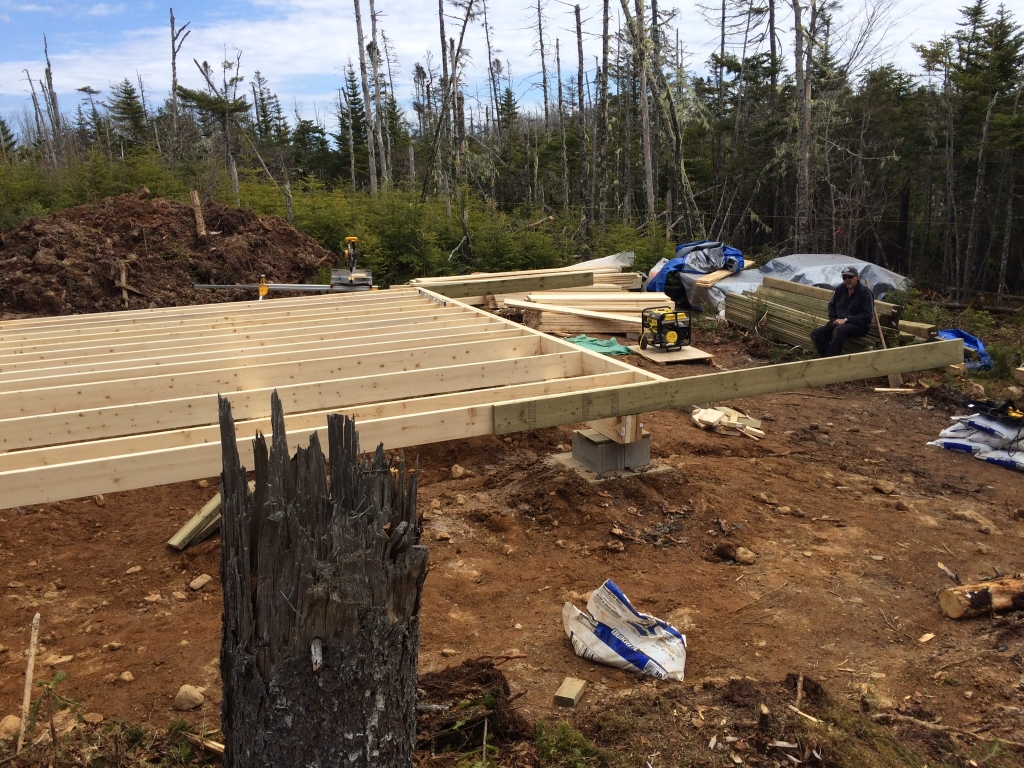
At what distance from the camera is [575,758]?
2.70m

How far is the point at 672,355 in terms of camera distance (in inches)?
405

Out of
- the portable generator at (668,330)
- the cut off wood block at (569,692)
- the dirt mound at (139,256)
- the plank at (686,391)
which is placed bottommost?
the cut off wood block at (569,692)

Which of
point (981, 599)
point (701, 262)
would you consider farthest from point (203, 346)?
point (701, 262)

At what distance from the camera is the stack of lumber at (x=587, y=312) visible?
458 inches

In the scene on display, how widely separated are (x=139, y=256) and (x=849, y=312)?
11824 millimetres

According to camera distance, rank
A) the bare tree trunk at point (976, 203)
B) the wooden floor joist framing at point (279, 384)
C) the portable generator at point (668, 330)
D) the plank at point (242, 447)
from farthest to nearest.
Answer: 1. the bare tree trunk at point (976, 203)
2. the portable generator at point (668, 330)
3. the wooden floor joist framing at point (279, 384)
4. the plank at point (242, 447)

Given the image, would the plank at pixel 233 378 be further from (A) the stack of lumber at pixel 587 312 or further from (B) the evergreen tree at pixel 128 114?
(B) the evergreen tree at pixel 128 114

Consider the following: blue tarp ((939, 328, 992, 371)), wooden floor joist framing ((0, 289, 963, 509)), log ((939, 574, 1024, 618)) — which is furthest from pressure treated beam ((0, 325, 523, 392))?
blue tarp ((939, 328, 992, 371))

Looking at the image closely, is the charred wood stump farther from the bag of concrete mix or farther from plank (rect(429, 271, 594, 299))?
plank (rect(429, 271, 594, 299))

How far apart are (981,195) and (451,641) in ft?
54.9

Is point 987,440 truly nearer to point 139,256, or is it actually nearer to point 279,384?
point 279,384

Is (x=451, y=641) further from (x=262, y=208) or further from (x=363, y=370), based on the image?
(x=262, y=208)

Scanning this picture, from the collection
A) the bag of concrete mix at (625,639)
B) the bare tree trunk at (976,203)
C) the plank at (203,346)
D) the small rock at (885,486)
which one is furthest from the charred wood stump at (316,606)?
the bare tree trunk at (976,203)

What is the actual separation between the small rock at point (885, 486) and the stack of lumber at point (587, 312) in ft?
19.1
